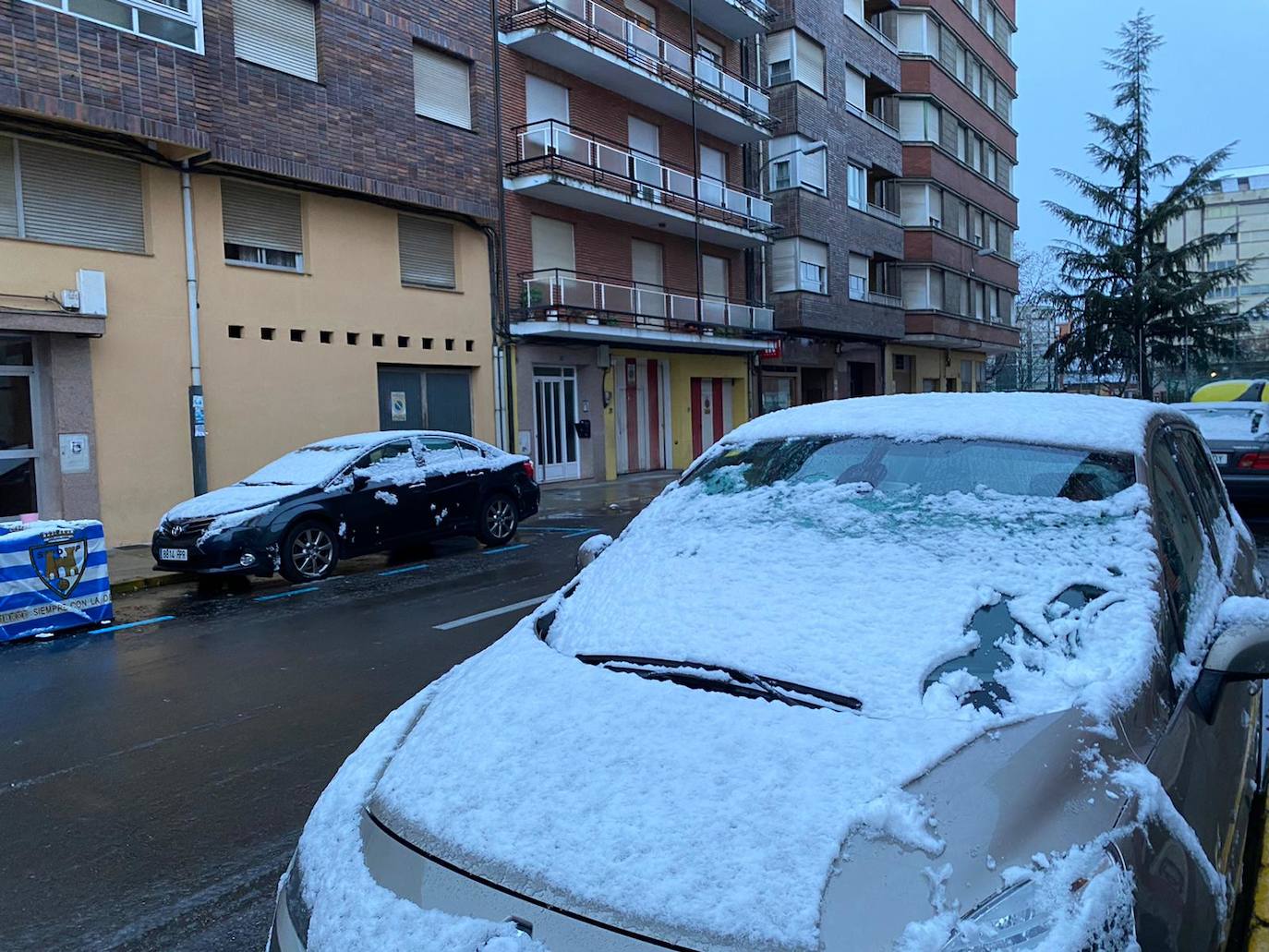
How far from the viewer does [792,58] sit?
89.8 feet

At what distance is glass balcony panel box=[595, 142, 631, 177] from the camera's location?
2075cm

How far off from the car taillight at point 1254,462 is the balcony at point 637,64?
577 inches

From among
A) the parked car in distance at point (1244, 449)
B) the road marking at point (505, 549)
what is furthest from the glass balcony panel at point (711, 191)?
the parked car in distance at point (1244, 449)

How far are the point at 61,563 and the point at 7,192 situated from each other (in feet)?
22.1

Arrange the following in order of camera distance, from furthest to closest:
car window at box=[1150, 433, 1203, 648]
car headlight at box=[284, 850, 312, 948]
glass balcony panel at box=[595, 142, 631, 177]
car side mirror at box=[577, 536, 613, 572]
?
1. glass balcony panel at box=[595, 142, 631, 177]
2. car side mirror at box=[577, 536, 613, 572]
3. car window at box=[1150, 433, 1203, 648]
4. car headlight at box=[284, 850, 312, 948]

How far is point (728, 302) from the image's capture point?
25.0 m

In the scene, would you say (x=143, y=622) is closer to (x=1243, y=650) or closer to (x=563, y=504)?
(x=1243, y=650)

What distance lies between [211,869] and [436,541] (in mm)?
9493

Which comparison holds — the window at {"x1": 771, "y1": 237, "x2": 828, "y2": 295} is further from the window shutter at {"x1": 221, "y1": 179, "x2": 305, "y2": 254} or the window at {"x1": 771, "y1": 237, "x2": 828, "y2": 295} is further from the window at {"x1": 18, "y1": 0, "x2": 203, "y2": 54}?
the window at {"x1": 18, "y1": 0, "x2": 203, "y2": 54}

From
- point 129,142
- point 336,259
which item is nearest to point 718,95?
point 336,259

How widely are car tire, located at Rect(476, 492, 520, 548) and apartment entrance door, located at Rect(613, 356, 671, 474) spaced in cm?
1107

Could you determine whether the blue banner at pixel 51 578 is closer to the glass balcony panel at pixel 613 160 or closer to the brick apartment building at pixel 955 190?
the glass balcony panel at pixel 613 160

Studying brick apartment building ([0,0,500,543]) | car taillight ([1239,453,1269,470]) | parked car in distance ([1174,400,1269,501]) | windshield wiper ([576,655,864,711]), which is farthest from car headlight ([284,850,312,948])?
brick apartment building ([0,0,500,543])

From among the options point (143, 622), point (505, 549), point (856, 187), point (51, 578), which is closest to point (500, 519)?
point (505, 549)
